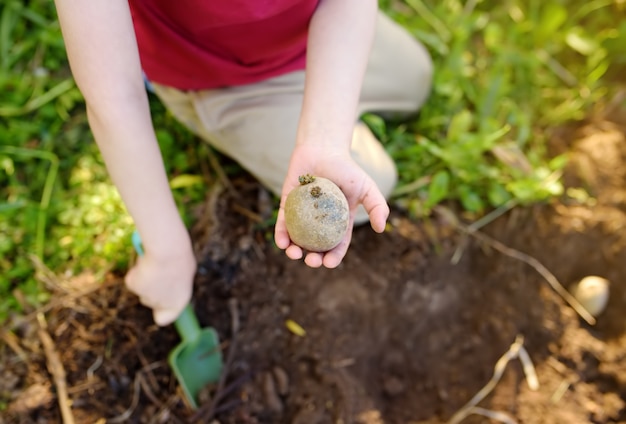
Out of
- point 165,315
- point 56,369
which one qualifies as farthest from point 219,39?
point 56,369

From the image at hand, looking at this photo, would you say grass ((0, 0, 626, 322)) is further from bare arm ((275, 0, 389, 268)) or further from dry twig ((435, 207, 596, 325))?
bare arm ((275, 0, 389, 268))

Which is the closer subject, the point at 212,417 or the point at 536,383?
the point at 212,417

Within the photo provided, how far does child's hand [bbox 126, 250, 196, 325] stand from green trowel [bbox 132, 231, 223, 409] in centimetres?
5

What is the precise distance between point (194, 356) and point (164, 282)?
28cm

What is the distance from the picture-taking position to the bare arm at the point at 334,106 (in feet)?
3.39

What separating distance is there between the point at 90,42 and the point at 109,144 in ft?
0.63

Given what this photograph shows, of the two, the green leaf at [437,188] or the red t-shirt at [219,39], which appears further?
the green leaf at [437,188]

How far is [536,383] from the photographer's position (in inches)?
61.1

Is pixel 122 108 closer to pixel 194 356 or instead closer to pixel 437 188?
pixel 194 356

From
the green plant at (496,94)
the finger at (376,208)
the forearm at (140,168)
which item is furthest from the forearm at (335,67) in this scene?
the green plant at (496,94)

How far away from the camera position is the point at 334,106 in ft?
3.72

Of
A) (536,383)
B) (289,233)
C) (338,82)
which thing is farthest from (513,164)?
(289,233)

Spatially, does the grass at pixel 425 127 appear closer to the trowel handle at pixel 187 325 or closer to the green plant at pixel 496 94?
the green plant at pixel 496 94

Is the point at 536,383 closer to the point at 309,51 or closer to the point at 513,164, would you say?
the point at 513,164
